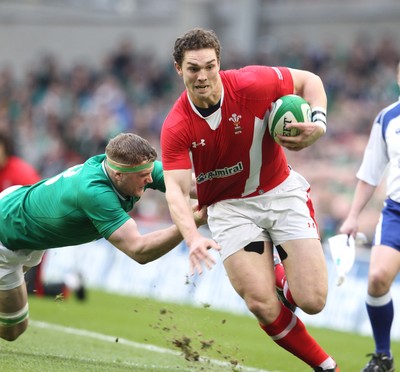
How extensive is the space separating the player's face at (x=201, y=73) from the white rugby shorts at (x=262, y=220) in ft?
2.87

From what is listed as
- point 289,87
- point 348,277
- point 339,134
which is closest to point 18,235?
point 289,87

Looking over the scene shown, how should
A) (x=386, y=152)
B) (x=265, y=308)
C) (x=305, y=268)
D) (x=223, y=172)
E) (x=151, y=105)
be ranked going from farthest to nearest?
(x=151, y=105), (x=386, y=152), (x=223, y=172), (x=305, y=268), (x=265, y=308)

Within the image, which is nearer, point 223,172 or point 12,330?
point 223,172

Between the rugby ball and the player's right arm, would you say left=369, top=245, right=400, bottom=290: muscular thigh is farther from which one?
the player's right arm

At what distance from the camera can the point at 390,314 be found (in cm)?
795

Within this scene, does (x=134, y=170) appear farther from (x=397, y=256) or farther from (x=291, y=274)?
(x=397, y=256)

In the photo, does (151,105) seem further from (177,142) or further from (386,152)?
(177,142)

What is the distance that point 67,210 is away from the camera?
7.26m

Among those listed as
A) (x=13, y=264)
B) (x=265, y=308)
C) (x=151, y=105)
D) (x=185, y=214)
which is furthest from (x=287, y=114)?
(x=151, y=105)

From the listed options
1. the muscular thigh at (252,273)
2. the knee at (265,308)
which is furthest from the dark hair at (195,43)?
the knee at (265,308)

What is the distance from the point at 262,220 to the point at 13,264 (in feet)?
6.86

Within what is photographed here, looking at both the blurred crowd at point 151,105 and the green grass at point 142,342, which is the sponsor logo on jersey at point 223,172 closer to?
the green grass at point 142,342

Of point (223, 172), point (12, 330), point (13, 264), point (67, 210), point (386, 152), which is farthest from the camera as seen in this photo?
point (386, 152)

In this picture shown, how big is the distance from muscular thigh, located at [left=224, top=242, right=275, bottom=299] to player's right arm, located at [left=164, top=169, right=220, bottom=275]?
0.61 meters
